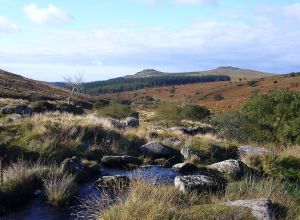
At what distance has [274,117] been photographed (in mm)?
24391

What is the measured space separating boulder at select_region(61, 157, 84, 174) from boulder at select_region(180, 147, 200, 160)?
4076 millimetres

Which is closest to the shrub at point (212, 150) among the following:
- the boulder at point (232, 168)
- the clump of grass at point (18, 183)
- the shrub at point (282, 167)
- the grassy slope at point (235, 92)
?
the shrub at point (282, 167)

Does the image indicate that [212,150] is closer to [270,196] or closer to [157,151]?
[157,151]

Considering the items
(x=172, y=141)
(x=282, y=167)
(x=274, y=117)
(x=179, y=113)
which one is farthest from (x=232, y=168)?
(x=179, y=113)

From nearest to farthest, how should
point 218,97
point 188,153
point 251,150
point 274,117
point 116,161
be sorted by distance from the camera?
point 116,161, point 188,153, point 251,150, point 274,117, point 218,97

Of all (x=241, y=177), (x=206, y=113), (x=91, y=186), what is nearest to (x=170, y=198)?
(x=91, y=186)

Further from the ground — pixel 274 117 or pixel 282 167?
pixel 274 117

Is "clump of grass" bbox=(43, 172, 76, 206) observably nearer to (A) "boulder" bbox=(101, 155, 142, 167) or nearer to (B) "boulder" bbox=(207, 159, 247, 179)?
(A) "boulder" bbox=(101, 155, 142, 167)

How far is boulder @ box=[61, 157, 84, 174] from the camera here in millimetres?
9516

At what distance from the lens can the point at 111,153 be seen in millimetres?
12977

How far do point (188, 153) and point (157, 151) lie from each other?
37.0 inches

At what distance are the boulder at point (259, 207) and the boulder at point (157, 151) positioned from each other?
20.8 ft

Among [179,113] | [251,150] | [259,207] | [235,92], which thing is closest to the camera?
[259,207]

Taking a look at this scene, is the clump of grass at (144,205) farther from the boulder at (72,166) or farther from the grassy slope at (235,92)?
the grassy slope at (235,92)
